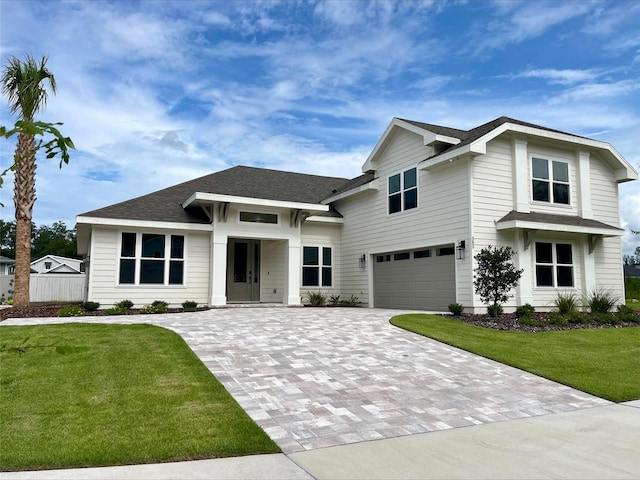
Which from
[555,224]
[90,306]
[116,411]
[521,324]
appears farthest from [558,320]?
[90,306]

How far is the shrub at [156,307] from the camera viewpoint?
1457 cm

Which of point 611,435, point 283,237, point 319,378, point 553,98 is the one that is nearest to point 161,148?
point 283,237

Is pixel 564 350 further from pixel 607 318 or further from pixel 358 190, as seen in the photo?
pixel 358 190

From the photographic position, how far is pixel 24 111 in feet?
48.0

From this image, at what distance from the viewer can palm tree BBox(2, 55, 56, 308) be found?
14719mm

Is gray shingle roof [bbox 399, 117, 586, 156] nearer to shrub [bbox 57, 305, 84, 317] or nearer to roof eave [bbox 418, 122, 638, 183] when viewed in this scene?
roof eave [bbox 418, 122, 638, 183]

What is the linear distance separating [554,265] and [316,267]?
8867 millimetres

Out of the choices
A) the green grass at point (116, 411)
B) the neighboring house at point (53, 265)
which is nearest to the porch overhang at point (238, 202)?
the green grass at point (116, 411)

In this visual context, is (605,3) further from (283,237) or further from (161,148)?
(161,148)

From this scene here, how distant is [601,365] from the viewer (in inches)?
337

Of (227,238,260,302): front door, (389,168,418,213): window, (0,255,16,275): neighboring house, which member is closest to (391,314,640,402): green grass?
(389,168,418,213): window

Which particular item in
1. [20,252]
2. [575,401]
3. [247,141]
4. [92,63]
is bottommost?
[575,401]

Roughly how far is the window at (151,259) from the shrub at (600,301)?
13.6 metres

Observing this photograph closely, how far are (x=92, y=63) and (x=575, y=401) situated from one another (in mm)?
10097
